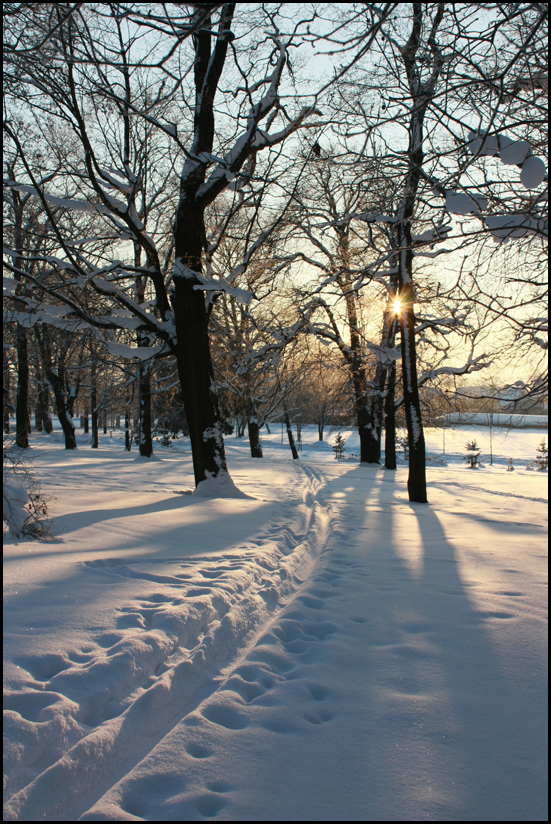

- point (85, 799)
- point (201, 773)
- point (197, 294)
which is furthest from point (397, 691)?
point (197, 294)

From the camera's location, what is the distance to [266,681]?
2.58 m

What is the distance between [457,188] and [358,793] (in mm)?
3668

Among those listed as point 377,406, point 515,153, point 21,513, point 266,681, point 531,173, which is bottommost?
point 266,681

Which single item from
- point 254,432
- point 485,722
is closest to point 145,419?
point 254,432

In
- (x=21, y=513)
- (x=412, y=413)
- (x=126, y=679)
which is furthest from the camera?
(x=412, y=413)

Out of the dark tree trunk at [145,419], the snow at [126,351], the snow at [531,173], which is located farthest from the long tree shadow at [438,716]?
the dark tree trunk at [145,419]

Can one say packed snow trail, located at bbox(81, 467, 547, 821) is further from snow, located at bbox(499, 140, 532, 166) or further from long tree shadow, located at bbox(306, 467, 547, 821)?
snow, located at bbox(499, 140, 532, 166)

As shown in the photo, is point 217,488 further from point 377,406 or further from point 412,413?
point 377,406

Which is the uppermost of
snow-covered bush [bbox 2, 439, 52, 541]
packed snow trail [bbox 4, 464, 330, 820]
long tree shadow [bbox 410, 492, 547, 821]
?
snow-covered bush [bbox 2, 439, 52, 541]

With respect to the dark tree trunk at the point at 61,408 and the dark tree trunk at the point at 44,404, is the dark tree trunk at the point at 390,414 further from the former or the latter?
the dark tree trunk at the point at 44,404

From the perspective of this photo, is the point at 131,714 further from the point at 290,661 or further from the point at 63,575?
the point at 63,575

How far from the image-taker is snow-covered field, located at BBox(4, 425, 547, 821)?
1766 millimetres

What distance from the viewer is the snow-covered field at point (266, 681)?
1.77m

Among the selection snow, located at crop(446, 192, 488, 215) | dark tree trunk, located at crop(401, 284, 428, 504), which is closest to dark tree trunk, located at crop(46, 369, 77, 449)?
dark tree trunk, located at crop(401, 284, 428, 504)
